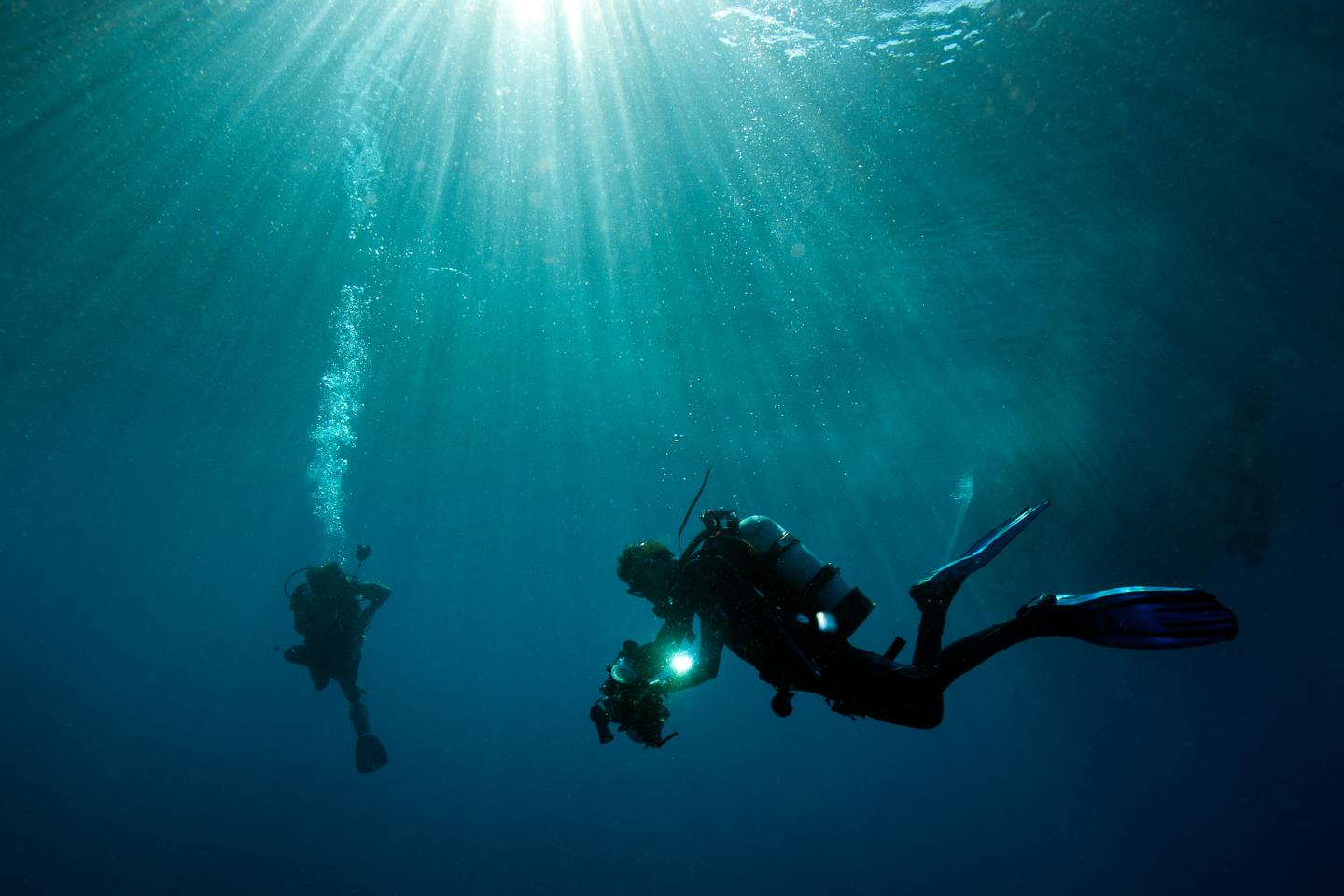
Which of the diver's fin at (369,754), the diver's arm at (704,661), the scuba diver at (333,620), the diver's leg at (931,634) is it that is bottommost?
the diver's fin at (369,754)

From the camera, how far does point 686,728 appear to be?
205 feet

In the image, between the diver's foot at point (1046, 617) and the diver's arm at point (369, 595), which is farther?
the diver's arm at point (369, 595)

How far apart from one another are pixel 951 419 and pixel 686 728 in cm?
5513

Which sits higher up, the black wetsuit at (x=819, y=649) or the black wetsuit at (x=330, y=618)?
the black wetsuit at (x=819, y=649)

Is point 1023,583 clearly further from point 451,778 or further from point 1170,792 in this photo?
point 451,778

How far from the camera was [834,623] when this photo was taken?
9.36ft

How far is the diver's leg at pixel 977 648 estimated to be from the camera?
2.86 m

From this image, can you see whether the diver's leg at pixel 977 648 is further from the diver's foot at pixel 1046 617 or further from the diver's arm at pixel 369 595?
the diver's arm at pixel 369 595

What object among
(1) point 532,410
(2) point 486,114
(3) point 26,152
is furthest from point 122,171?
(1) point 532,410

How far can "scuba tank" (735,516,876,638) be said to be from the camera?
3152 millimetres

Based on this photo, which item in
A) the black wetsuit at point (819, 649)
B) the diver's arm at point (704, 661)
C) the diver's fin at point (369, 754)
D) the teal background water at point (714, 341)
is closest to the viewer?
the black wetsuit at point (819, 649)

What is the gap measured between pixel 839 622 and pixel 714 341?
1358cm

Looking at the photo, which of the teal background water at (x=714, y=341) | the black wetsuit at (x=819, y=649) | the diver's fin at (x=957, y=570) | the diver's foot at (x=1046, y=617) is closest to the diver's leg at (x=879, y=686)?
the black wetsuit at (x=819, y=649)

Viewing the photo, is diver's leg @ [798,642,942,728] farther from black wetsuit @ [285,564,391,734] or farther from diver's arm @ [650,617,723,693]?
black wetsuit @ [285,564,391,734]
